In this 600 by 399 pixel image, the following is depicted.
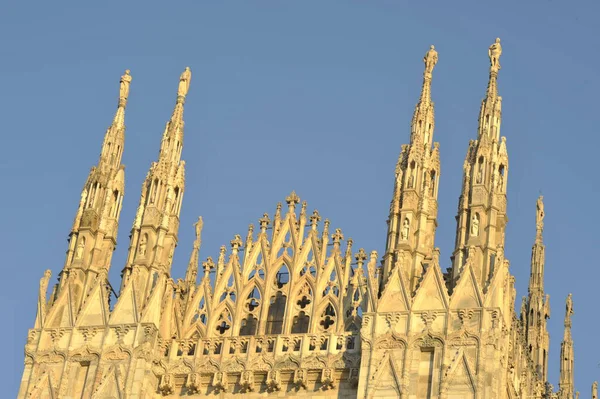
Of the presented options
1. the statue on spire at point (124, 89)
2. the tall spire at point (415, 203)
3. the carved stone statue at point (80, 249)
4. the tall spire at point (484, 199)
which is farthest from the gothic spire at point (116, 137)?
the tall spire at point (484, 199)

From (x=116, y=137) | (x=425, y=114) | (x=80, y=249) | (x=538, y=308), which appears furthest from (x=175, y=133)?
(x=538, y=308)

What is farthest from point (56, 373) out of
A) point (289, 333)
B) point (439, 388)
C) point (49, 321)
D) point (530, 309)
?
point (530, 309)

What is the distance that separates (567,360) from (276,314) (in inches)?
503

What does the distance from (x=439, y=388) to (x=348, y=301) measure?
4.39 metres

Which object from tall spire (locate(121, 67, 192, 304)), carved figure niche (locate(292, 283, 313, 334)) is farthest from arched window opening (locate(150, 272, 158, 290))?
carved figure niche (locate(292, 283, 313, 334))

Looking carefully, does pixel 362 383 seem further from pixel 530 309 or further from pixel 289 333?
pixel 530 309

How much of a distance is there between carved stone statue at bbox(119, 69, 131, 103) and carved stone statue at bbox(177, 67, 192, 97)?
4.79 ft

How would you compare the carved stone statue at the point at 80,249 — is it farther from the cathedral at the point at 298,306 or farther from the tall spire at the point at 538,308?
the tall spire at the point at 538,308

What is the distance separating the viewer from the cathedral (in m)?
40.2

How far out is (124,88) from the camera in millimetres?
48188

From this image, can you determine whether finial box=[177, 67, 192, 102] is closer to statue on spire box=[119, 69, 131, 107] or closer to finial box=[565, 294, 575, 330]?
statue on spire box=[119, 69, 131, 107]

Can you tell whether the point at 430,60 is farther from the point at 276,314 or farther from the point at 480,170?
the point at 276,314

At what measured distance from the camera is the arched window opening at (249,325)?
143ft

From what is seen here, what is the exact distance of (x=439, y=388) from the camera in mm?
39281
